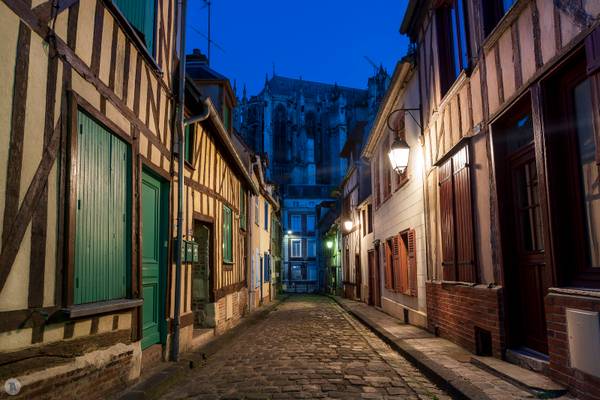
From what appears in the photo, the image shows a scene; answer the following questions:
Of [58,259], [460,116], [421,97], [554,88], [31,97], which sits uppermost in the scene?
[421,97]

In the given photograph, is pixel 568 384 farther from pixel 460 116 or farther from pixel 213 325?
pixel 213 325

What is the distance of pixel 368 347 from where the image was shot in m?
8.52

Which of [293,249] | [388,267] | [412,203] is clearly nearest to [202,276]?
[412,203]

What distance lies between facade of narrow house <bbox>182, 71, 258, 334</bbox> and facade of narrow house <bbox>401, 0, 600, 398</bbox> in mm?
4033

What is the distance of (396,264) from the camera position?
1289 cm

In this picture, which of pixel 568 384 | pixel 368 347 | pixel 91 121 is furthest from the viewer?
pixel 368 347

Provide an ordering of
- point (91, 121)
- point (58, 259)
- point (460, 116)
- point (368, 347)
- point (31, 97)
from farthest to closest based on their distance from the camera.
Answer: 1. point (368, 347)
2. point (460, 116)
3. point (91, 121)
4. point (58, 259)
5. point (31, 97)

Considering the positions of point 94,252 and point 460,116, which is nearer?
point 94,252

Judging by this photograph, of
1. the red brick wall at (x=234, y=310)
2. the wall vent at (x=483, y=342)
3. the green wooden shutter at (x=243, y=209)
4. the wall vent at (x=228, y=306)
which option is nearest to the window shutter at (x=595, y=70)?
the wall vent at (x=483, y=342)

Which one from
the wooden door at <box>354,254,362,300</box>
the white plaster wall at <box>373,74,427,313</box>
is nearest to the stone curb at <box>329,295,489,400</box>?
the white plaster wall at <box>373,74,427,313</box>

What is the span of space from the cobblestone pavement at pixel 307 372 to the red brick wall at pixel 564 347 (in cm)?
110

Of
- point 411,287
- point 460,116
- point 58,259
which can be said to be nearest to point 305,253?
point 411,287

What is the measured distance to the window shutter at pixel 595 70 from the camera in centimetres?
393

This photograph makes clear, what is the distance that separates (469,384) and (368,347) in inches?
146
